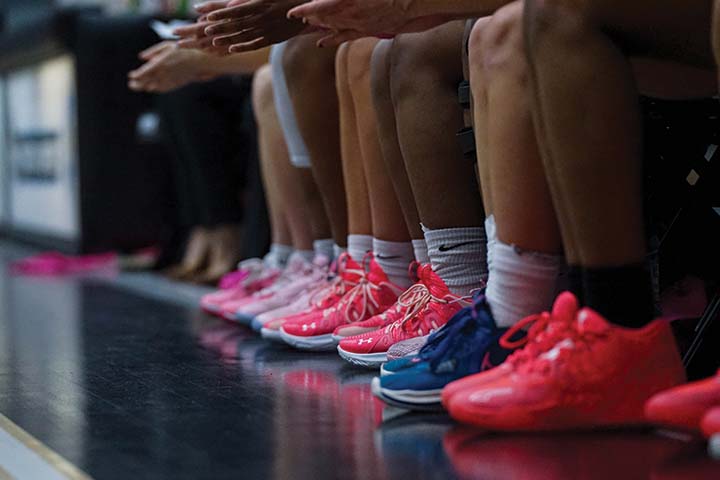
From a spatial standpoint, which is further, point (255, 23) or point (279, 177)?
point (279, 177)

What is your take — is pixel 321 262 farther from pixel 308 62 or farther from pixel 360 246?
pixel 308 62

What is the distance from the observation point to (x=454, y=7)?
1481 mm

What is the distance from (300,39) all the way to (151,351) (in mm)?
598

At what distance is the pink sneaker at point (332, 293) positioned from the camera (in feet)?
6.40

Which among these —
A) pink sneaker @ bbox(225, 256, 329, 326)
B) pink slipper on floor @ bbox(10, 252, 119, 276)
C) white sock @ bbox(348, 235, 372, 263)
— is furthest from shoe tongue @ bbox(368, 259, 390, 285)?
pink slipper on floor @ bbox(10, 252, 119, 276)

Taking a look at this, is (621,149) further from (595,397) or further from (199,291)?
(199,291)

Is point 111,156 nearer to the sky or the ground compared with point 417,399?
nearer to the ground

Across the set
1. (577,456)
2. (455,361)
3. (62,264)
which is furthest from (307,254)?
(62,264)

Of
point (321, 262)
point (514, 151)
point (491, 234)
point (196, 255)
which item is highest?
point (514, 151)

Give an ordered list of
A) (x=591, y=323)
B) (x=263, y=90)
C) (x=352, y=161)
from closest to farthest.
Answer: (x=591, y=323) → (x=352, y=161) → (x=263, y=90)

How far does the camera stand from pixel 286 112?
7.20 feet

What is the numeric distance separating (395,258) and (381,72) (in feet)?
0.97

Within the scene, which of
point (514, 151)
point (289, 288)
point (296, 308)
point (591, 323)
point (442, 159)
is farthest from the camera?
point (289, 288)

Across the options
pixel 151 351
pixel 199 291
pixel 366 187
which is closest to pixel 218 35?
pixel 366 187
